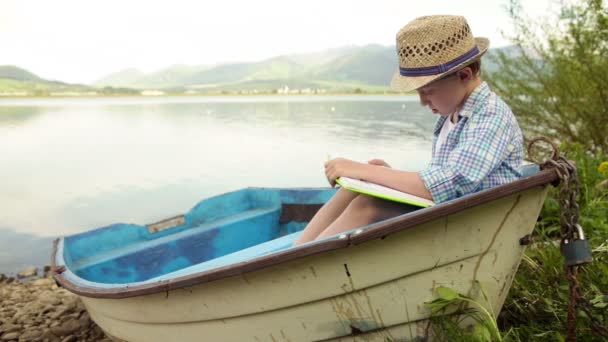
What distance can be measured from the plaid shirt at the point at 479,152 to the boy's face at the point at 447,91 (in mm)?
62

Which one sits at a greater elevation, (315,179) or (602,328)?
(602,328)

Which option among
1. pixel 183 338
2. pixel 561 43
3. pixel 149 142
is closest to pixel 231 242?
pixel 183 338

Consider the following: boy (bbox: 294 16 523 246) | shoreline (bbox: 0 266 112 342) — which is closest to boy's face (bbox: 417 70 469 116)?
boy (bbox: 294 16 523 246)

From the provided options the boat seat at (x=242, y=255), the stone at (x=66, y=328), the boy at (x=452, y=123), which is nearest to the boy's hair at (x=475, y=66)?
the boy at (x=452, y=123)

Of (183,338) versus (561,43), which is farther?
(561,43)

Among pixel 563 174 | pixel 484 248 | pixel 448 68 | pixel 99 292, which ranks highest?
pixel 448 68

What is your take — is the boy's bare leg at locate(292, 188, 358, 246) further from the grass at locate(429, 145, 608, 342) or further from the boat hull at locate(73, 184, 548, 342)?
the grass at locate(429, 145, 608, 342)

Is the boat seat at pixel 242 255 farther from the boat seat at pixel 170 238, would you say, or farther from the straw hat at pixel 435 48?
the straw hat at pixel 435 48

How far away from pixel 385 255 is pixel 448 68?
864 millimetres

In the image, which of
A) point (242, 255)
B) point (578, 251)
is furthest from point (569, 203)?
point (242, 255)

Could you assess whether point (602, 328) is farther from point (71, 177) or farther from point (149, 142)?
point (149, 142)

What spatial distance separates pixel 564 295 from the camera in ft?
8.95

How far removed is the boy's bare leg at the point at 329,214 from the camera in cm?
278

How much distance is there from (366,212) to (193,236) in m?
2.00
